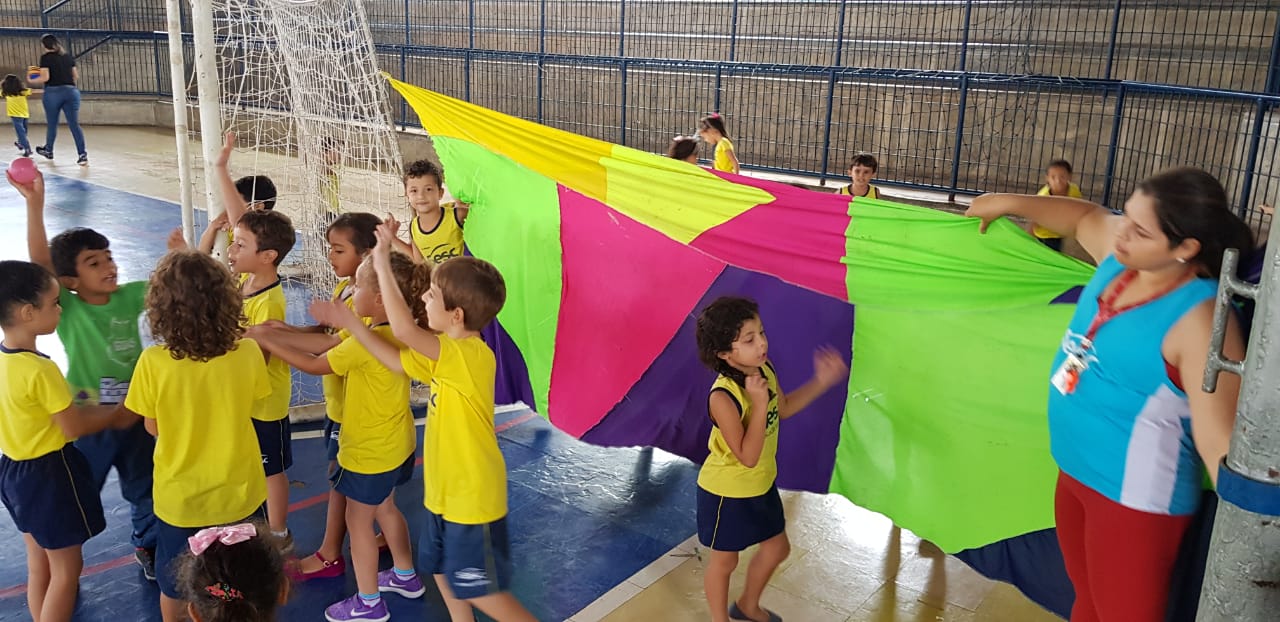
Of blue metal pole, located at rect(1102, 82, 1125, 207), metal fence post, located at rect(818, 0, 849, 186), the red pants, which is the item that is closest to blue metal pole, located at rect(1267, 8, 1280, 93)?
blue metal pole, located at rect(1102, 82, 1125, 207)

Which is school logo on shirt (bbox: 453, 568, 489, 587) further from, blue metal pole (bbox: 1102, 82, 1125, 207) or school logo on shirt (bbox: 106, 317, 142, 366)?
blue metal pole (bbox: 1102, 82, 1125, 207)

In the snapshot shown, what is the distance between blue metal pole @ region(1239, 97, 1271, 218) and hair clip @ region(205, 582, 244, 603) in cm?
674

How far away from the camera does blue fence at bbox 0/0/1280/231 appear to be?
27.8 ft

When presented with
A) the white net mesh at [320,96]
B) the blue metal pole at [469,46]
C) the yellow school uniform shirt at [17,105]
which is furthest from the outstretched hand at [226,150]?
the yellow school uniform shirt at [17,105]

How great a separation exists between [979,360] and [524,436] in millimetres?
2553

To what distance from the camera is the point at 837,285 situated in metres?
3.38

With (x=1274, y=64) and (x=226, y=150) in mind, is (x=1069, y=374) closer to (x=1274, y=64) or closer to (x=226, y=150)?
(x=226, y=150)

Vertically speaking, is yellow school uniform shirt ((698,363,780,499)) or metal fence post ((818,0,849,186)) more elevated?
metal fence post ((818,0,849,186))

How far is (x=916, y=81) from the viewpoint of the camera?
973 centimetres

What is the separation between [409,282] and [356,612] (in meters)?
1.15

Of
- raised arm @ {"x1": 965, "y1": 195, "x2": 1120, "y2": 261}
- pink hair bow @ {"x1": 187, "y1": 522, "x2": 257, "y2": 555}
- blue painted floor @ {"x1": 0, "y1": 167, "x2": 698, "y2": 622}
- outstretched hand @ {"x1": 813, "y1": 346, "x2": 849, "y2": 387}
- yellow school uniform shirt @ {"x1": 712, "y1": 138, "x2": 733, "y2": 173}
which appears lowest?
blue painted floor @ {"x1": 0, "y1": 167, "x2": 698, "y2": 622}

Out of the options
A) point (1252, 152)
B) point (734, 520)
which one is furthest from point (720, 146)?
point (734, 520)

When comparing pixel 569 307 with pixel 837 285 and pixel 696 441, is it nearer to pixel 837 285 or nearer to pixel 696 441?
pixel 696 441

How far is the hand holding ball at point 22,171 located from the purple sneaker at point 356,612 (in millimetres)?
1774
